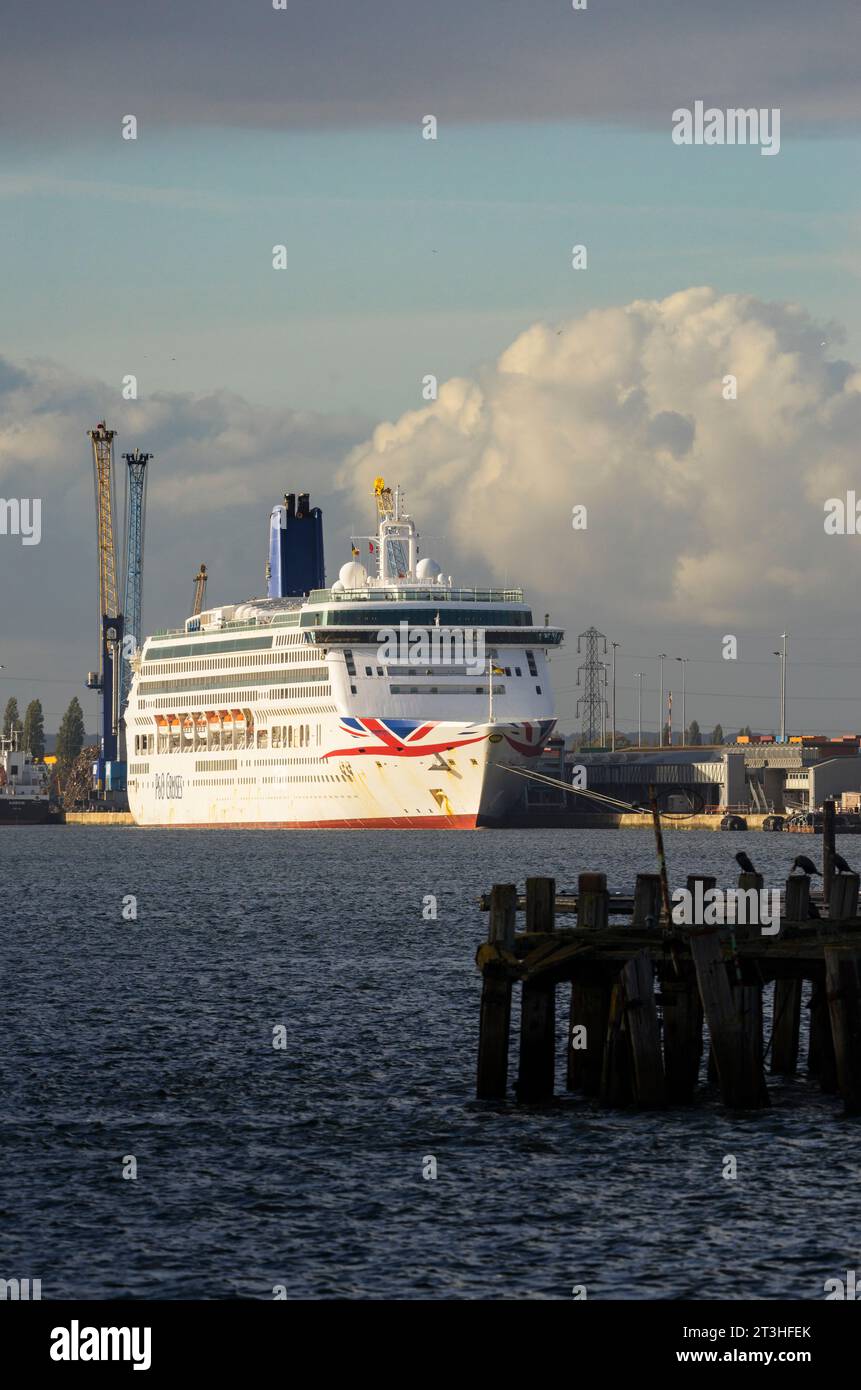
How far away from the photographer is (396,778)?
134 m

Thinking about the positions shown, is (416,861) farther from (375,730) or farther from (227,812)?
(227,812)

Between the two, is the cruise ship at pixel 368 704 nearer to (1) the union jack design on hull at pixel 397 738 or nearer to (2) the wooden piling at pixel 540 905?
(1) the union jack design on hull at pixel 397 738

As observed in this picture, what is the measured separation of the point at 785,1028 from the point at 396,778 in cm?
10193

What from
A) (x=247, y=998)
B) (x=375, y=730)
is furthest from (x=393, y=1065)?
(x=375, y=730)

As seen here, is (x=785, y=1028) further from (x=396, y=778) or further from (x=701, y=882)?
(x=396, y=778)

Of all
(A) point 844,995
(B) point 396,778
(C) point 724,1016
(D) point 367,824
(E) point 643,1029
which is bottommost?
(E) point 643,1029

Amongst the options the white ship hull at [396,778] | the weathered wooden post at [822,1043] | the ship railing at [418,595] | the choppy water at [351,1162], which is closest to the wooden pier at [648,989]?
the choppy water at [351,1162]

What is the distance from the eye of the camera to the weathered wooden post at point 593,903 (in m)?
29.0

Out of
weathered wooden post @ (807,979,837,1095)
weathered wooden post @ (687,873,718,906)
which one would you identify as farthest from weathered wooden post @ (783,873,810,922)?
weathered wooden post @ (687,873,718,906)

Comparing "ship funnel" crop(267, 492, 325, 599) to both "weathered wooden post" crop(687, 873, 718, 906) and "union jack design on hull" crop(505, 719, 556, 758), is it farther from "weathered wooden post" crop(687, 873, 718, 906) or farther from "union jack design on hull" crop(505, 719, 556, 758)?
"weathered wooden post" crop(687, 873, 718, 906)

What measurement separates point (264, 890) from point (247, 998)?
38011mm

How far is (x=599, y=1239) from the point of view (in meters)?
23.6

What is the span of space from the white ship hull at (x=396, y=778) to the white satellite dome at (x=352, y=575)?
13113mm

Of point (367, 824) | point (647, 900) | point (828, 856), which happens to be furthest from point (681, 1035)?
point (367, 824)
